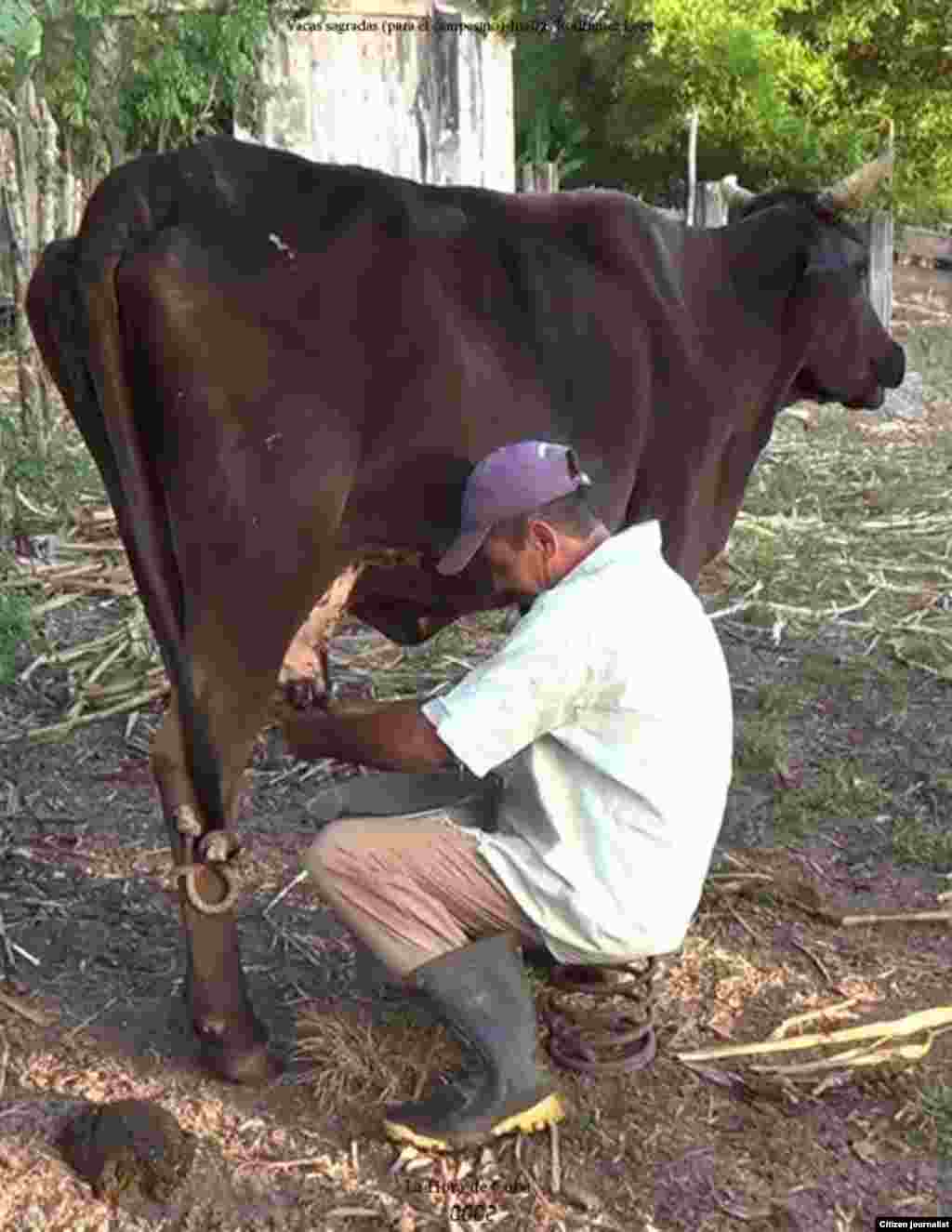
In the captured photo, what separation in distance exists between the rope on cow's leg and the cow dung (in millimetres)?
455

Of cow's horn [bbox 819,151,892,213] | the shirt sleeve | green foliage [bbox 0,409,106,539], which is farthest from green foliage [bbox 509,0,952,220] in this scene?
the shirt sleeve

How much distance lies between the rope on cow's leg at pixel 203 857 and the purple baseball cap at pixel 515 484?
92 cm

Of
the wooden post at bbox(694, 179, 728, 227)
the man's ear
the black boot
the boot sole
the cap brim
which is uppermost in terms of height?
the man's ear

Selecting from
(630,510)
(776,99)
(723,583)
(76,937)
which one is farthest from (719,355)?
(776,99)

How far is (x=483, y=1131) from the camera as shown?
3525 mm

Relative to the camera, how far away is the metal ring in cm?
377

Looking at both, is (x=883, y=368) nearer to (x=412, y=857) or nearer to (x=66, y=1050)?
(x=412, y=857)

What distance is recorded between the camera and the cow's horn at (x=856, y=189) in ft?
17.9

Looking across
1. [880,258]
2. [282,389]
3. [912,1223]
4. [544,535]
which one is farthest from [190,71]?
[912,1223]

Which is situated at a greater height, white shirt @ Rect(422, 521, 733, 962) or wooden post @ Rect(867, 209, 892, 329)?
white shirt @ Rect(422, 521, 733, 962)

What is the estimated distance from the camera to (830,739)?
6.04 m

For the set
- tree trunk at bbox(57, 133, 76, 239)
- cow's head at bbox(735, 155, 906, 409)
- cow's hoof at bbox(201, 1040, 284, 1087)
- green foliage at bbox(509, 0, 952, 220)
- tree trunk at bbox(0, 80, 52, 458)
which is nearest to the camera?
cow's hoof at bbox(201, 1040, 284, 1087)

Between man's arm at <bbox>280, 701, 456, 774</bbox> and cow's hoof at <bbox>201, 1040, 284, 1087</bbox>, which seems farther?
cow's hoof at <bbox>201, 1040, 284, 1087</bbox>

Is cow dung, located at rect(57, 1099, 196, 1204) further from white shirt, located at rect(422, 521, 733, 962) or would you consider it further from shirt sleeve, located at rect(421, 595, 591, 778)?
shirt sleeve, located at rect(421, 595, 591, 778)
